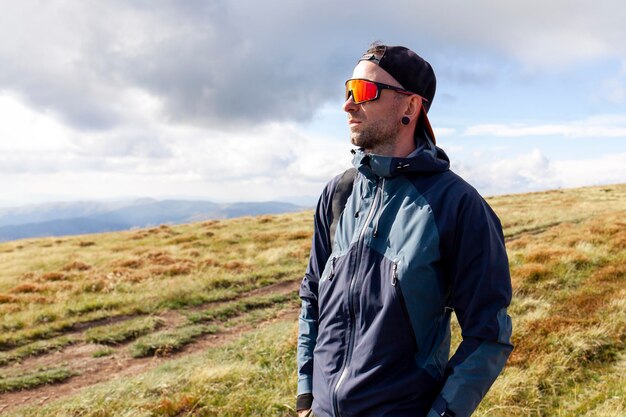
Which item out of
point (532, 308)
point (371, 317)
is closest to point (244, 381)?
point (371, 317)

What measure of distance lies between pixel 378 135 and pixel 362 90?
1.08 feet

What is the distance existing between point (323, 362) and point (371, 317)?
498mm

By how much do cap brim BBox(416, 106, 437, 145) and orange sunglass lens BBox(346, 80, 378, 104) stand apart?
1.19 feet

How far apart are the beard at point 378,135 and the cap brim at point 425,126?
0.20 m

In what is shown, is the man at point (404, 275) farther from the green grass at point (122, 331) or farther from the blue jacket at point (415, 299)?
the green grass at point (122, 331)

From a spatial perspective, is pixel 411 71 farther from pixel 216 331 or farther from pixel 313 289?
pixel 216 331

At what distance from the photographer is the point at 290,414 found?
19.6 ft

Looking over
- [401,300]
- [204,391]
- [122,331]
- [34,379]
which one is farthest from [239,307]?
[401,300]

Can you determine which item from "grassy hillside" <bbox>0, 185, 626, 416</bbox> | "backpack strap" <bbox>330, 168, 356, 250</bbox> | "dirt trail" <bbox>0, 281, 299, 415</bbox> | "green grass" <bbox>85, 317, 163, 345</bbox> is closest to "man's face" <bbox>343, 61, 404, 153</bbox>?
"backpack strap" <bbox>330, 168, 356, 250</bbox>

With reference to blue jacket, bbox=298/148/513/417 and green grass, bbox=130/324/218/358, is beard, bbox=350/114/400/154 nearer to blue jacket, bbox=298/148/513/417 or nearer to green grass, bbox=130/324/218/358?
blue jacket, bbox=298/148/513/417

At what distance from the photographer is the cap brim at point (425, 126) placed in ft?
10.2

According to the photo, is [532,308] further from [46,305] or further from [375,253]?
[46,305]

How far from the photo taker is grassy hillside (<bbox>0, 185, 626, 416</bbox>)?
20.1 feet

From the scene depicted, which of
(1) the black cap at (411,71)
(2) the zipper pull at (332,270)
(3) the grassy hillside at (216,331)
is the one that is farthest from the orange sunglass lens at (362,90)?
(3) the grassy hillside at (216,331)
